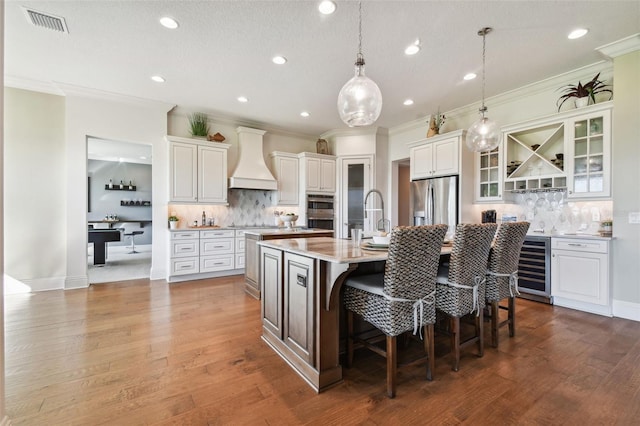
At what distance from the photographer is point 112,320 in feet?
9.84

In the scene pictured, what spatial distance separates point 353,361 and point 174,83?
168 inches

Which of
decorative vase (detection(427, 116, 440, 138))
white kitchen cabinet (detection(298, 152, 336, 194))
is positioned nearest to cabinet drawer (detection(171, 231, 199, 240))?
white kitchen cabinet (detection(298, 152, 336, 194))

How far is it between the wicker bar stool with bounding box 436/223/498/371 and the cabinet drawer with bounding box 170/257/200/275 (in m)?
4.08

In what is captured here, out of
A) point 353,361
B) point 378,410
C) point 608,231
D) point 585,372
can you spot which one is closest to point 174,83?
point 353,361

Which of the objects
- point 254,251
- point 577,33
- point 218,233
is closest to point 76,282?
point 218,233

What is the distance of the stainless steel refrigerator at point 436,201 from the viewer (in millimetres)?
4586

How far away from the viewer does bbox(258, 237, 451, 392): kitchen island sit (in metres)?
1.82

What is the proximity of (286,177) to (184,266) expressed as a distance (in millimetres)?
2677

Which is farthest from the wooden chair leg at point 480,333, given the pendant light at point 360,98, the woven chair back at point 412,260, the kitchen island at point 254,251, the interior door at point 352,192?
the interior door at point 352,192

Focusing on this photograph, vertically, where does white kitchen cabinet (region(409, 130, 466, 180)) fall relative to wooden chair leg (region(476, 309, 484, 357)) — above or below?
above

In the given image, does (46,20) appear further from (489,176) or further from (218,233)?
(489,176)

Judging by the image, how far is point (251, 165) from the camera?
5.68 m

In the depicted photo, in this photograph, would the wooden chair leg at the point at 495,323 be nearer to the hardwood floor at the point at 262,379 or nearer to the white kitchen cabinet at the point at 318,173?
the hardwood floor at the point at 262,379

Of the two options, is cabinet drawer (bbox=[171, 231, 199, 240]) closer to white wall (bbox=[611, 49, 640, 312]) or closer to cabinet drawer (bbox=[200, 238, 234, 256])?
cabinet drawer (bbox=[200, 238, 234, 256])
